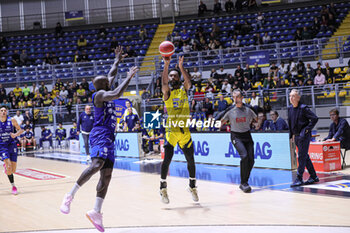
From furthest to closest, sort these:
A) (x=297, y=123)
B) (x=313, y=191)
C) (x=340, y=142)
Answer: (x=340, y=142) < (x=297, y=123) < (x=313, y=191)

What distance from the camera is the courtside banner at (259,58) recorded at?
22359 millimetres

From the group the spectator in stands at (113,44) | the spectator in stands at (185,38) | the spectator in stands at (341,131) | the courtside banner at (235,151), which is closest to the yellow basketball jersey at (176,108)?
the courtside banner at (235,151)

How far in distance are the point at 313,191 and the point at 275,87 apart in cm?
1191

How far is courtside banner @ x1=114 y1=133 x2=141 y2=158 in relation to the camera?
54.6 ft

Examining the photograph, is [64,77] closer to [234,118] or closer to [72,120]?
[72,120]

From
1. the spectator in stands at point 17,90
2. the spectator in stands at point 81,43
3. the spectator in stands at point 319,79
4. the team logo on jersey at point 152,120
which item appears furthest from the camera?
the spectator in stands at point 81,43

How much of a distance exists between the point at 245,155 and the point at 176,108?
2035 mm

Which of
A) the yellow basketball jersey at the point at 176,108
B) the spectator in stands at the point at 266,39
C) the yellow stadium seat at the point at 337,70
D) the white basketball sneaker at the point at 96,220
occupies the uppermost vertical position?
the spectator in stands at the point at 266,39

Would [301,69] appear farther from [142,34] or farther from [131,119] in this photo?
[142,34]

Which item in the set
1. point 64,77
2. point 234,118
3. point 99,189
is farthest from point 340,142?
point 64,77

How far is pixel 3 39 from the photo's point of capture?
33781mm

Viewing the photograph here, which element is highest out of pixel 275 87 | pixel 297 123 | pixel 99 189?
pixel 275 87

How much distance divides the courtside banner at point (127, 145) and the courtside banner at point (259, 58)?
8862 millimetres

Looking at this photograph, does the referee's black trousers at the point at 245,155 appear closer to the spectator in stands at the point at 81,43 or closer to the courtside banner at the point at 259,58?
the courtside banner at the point at 259,58
